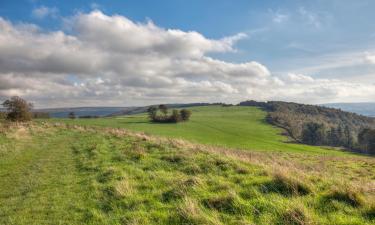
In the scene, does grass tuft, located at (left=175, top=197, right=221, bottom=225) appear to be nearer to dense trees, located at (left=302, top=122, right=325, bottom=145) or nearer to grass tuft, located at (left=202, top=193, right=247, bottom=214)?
grass tuft, located at (left=202, top=193, right=247, bottom=214)

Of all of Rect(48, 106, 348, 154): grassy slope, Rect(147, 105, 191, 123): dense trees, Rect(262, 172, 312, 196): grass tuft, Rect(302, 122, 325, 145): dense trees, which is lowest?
Rect(302, 122, 325, 145): dense trees

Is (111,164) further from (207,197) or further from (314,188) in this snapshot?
(314,188)

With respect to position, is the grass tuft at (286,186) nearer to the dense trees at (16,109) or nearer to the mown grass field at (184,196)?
the mown grass field at (184,196)

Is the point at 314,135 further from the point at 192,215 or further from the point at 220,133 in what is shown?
the point at 192,215

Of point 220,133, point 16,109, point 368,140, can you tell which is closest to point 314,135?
point 368,140

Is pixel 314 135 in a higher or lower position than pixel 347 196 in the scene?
lower

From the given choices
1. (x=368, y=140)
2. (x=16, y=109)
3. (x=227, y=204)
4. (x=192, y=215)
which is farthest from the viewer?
(x=368, y=140)

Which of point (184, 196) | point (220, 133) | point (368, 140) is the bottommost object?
point (368, 140)

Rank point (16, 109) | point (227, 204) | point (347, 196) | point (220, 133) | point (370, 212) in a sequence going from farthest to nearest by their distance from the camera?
point (220, 133) < point (16, 109) < point (227, 204) < point (347, 196) < point (370, 212)

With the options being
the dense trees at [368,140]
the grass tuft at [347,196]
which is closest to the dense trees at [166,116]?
the dense trees at [368,140]

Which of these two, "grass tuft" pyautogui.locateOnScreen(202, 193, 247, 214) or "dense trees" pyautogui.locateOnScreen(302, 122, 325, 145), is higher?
"grass tuft" pyautogui.locateOnScreen(202, 193, 247, 214)

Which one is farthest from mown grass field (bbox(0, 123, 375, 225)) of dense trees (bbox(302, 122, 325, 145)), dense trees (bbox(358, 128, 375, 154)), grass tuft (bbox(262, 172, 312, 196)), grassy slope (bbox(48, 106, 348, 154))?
dense trees (bbox(302, 122, 325, 145))

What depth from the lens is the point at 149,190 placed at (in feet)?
31.1

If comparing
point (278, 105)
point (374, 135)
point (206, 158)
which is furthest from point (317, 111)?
point (206, 158)
